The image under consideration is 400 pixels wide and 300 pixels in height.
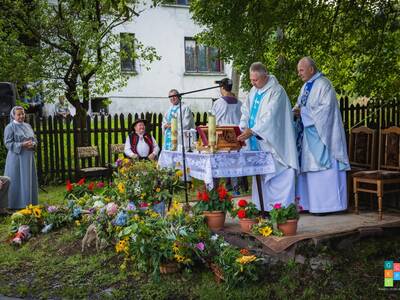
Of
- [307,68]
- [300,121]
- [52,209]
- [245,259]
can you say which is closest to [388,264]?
[245,259]

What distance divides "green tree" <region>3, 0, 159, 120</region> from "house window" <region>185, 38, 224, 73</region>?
1094cm

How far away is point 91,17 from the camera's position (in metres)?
13.9

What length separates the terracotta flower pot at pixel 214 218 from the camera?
614 cm

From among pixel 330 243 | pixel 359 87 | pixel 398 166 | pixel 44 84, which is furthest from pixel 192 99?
pixel 330 243

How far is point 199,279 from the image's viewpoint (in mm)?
5395

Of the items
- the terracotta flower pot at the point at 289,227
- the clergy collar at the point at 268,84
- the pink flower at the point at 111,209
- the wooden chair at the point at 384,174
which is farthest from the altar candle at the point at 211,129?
the wooden chair at the point at 384,174

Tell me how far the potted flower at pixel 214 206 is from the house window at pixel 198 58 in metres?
19.5

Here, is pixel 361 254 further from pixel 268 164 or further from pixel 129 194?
pixel 129 194

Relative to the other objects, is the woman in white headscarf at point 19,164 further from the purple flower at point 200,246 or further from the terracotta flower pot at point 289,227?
the terracotta flower pot at point 289,227

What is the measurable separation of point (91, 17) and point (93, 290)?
984 cm

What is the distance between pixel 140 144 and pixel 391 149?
4.38m

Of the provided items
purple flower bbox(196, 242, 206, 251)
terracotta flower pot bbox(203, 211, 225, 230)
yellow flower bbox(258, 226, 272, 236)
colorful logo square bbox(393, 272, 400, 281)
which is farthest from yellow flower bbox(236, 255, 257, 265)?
colorful logo square bbox(393, 272, 400, 281)

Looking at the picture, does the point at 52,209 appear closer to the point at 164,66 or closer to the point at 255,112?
the point at 255,112

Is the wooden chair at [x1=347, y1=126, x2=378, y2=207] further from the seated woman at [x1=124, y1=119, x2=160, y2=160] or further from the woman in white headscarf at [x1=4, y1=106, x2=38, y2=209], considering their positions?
the woman in white headscarf at [x1=4, y1=106, x2=38, y2=209]
